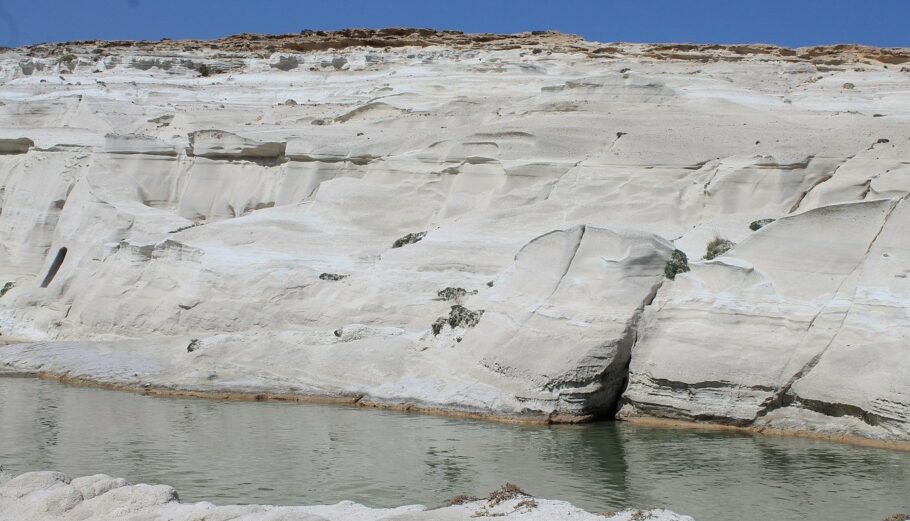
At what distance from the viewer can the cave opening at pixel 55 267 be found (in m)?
26.5

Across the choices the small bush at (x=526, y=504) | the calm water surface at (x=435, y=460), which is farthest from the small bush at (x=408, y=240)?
the small bush at (x=526, y=504)

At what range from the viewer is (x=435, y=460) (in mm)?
13633

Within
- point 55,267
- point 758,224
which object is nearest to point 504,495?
point 758,224

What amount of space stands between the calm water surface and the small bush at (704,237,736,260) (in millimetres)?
3986

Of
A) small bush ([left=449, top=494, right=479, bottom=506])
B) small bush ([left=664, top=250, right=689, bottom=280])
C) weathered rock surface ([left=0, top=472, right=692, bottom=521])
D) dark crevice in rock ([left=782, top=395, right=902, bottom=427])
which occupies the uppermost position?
small bush ([left=664, top=250, right=689, bottom=280])

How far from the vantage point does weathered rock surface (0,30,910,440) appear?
53.1 feet

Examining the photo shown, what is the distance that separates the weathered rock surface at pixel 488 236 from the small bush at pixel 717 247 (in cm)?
29

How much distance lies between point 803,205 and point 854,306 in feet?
16.8

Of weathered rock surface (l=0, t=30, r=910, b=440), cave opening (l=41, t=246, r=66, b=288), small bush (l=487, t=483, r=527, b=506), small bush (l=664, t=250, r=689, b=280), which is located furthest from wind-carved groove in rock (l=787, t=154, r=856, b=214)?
cave opening (l=41, t=246, r=66, b=288)

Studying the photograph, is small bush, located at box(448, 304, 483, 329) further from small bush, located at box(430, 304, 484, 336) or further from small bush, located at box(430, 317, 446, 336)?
small bush, located at box(430, 317, 446, 336)

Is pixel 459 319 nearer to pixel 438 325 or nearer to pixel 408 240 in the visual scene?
pixel 438 325

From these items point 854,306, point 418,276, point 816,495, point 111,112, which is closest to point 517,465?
point 816,495

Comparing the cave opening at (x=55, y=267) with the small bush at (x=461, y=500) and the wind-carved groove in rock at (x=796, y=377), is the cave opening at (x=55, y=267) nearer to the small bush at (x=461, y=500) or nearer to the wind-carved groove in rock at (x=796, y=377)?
the wind-carved groove in rock at (x=796, y=377)

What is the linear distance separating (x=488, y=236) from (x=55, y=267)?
12.8 m
